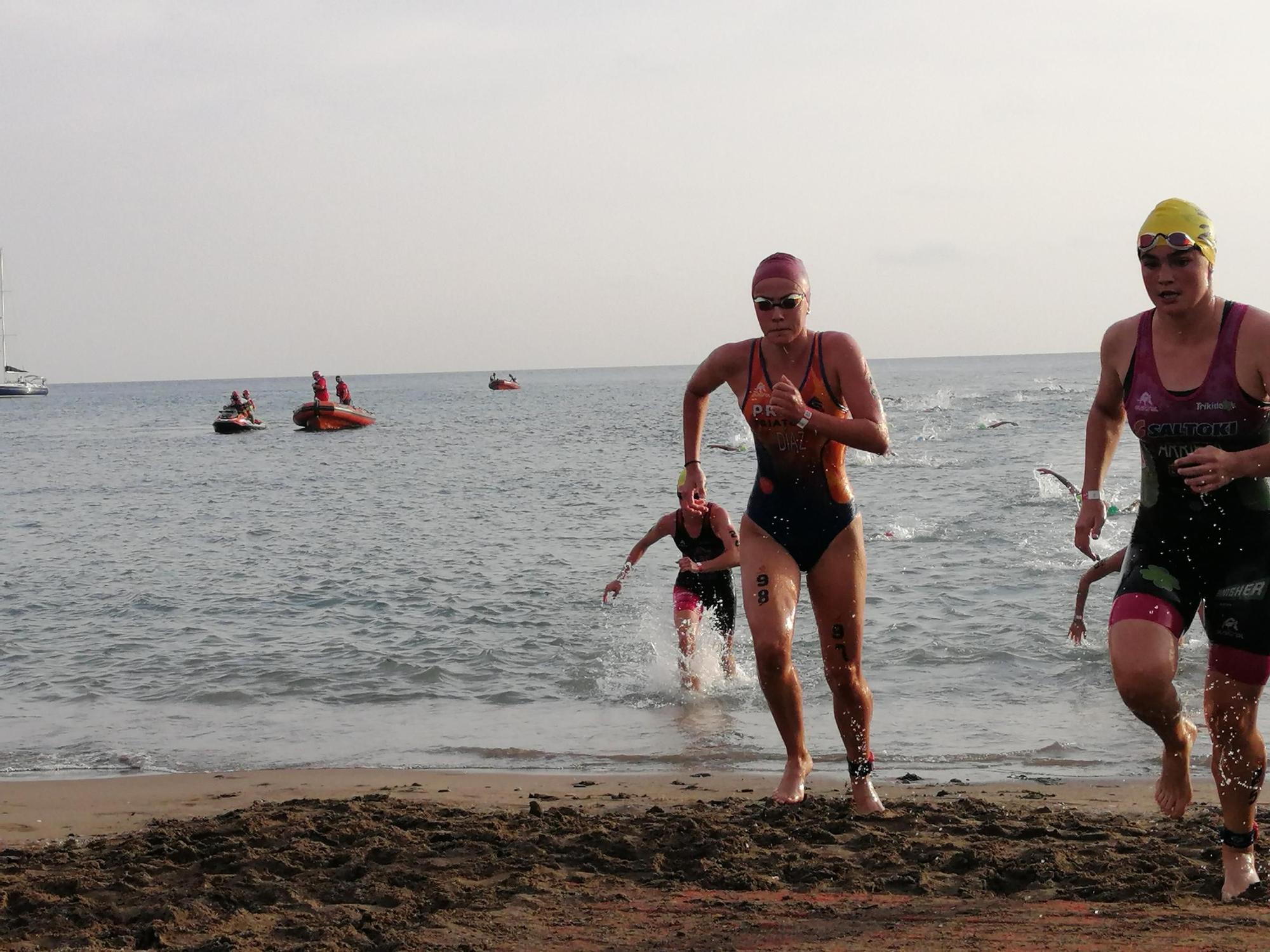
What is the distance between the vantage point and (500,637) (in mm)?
11078

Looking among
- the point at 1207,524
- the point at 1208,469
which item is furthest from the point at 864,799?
the point at 1208,469

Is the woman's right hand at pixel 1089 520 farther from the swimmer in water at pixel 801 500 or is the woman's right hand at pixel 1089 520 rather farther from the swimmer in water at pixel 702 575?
the swimmer in water at pixel 702 575

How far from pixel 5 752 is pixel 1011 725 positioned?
19.5ft

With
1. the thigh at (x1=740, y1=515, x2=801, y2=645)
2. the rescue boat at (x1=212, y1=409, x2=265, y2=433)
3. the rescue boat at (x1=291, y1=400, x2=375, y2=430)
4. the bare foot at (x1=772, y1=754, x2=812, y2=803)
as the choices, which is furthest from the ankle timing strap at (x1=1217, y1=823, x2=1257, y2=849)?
the rescue boat at (x1=212, y1=409, x2=265, y2=433)

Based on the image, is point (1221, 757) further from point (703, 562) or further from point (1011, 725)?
point (703, 562)

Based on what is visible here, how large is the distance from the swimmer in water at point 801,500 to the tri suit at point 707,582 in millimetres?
3696

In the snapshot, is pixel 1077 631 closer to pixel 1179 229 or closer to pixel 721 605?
pixel 721 605

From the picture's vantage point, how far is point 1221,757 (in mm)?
4145

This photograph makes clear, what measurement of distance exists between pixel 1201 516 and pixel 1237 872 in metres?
1.15

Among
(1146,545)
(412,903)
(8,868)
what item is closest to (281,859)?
(412,903)

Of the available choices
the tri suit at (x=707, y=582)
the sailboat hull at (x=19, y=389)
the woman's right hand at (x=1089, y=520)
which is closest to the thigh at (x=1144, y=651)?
the woman's right hand at (x=1089, y=520)

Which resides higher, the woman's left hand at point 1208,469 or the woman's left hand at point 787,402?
the woman's left hand at point 787,402

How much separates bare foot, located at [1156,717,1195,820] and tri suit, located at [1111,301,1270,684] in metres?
0.48

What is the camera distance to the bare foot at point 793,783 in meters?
5.55
